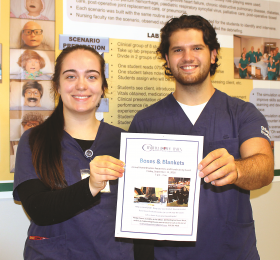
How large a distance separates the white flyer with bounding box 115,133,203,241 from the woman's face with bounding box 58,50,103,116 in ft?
1.26

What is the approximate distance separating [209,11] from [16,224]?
7.99 ft

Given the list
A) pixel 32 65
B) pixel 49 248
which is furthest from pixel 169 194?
pixel 32 65

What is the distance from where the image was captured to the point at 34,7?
71.2 inches

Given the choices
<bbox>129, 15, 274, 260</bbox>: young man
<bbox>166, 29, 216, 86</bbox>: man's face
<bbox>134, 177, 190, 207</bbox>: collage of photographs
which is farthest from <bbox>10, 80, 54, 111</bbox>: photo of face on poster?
<bbox>134, 177, 190, 207</bbox>: collage of photographs

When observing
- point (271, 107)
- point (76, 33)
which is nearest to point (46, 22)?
point (76, 33)

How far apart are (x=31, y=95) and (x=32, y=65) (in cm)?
22

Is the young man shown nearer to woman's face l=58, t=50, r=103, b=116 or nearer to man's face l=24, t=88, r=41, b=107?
woman's face l=58, t=50, r=103, b=116

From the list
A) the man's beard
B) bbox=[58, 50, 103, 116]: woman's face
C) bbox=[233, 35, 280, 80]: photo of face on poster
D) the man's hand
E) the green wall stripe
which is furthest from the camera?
bbox=[233, 35, 280, 80]: photo of face on poster

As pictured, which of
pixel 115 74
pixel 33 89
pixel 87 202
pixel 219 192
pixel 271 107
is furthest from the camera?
pixel 271 107

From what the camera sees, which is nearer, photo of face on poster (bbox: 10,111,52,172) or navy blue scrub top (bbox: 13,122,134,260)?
navy blue scrub top (bbox: 13,122,134,260)

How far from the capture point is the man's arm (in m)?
1.09

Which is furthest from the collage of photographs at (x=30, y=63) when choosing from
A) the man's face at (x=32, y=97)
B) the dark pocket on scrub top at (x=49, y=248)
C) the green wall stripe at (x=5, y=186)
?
the dark pocket on scrub top at (x=49, y=248)

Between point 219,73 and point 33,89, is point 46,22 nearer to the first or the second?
point 33,89

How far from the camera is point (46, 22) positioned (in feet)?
6.03
